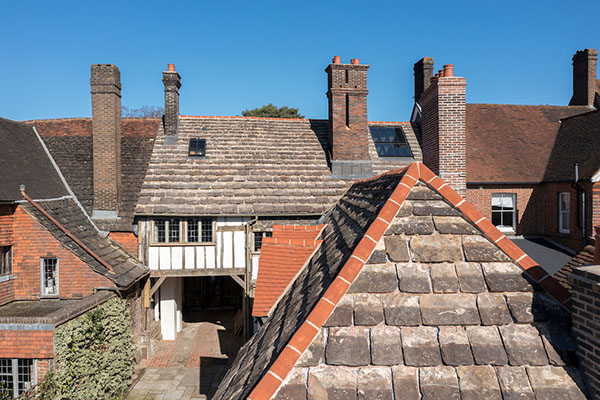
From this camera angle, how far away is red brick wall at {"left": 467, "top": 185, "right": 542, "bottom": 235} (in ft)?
54.2

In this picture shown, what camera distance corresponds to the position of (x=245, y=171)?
15672mm

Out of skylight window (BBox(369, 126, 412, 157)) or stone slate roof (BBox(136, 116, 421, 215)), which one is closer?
stone slate roof (BBox(136, 116, 421, 215))

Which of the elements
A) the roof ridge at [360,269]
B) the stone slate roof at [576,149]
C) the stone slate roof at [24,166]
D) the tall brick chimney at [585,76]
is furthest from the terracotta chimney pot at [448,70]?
the stone slate roof at [24,166]

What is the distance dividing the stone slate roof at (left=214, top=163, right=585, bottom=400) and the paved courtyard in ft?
32.7

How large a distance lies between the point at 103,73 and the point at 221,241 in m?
7.63

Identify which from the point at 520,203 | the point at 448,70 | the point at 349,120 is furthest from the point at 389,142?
the point at 520,203

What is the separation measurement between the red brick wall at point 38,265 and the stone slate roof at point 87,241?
0.16 meters

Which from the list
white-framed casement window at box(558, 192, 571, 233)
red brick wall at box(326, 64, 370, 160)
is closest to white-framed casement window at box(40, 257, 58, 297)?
red brick wall at box(326, 64, 370, 160)

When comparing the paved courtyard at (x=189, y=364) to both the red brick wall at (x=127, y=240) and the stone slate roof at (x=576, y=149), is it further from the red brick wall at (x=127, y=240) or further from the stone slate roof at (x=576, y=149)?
the stone slate roof at (x=576, y=149)

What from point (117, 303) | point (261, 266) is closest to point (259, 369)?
point (261, 266)

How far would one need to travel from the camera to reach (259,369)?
3518 mm

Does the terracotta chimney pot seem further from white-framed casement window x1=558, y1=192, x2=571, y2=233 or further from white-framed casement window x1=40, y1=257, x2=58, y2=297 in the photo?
white-framed casement window x1=40, y1=257, x2=58, y2=297

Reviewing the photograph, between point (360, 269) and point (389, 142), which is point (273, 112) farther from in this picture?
point (360, 269)

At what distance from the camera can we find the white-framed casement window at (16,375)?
364 inches
